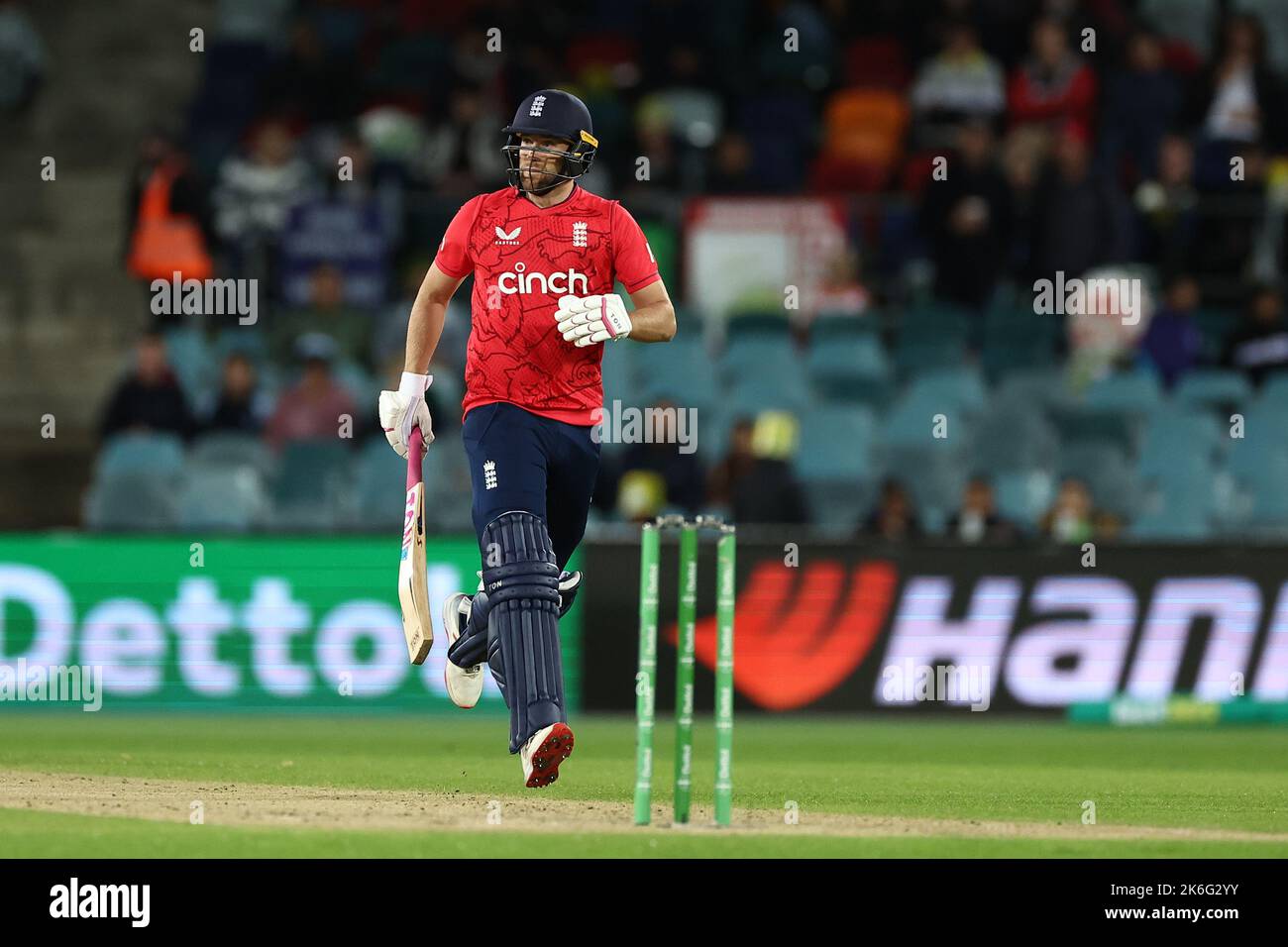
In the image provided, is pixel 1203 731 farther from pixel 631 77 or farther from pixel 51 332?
pixel 51 332

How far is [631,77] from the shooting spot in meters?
20.2

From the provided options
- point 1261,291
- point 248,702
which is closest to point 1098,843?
point 248,702

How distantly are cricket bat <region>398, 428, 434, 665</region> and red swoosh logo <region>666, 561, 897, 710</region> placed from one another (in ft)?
17.2

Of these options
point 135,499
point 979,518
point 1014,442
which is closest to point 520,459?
point 979,518

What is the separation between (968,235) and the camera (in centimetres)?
1825

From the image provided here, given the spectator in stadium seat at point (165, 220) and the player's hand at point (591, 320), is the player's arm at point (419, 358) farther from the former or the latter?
the spectator in stadium seat at point (165, 220)

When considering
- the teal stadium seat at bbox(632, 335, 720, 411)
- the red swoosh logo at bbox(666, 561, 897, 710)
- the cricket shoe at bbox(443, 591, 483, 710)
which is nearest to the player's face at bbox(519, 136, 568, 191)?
the cricket shoe at bbox(443, 591, 483, 710)

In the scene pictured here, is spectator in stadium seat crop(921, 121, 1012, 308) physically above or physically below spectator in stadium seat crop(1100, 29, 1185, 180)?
below

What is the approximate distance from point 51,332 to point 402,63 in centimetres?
393

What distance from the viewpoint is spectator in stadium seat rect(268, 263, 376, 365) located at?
59.3 feet

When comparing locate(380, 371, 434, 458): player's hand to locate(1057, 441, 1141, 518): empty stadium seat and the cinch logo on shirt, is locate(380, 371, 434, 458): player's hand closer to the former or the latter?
the cinch logo on shirt

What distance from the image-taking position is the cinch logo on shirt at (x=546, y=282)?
8.93m

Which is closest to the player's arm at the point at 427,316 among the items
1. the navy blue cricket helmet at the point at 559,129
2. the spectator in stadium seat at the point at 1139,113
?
the navy blue cricket helmet at the point at 559,129

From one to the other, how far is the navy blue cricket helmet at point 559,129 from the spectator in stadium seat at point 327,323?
30.0ft
